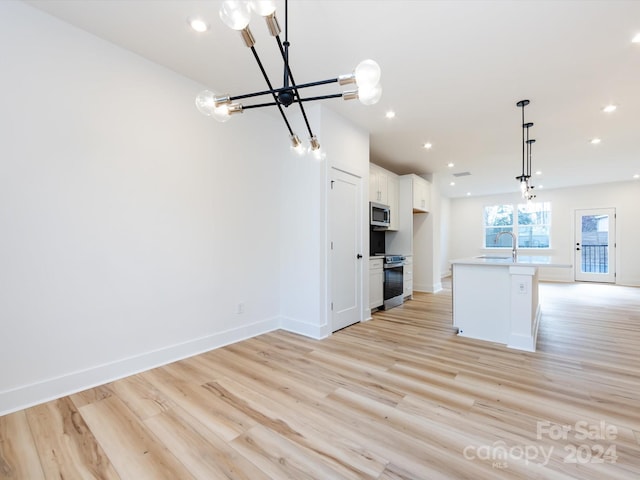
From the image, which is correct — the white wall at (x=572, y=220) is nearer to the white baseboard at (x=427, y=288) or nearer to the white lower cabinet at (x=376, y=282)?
the white baseboard at (x=427, y=288)

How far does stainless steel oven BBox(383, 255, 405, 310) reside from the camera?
4.86 meters

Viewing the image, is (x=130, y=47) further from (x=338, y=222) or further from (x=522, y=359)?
(x=522, y=359)

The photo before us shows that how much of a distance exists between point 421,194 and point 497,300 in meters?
3.46

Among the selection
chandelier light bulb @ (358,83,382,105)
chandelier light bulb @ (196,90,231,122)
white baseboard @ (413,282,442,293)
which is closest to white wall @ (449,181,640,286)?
white baseboard @ (413,282,442,293)

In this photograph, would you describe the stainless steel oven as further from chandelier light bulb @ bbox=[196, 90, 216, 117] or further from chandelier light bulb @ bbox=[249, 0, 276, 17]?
chandelier light bulb @ bbox=[249, 0, 276, 17]

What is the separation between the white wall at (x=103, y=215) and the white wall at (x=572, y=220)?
8.87 m

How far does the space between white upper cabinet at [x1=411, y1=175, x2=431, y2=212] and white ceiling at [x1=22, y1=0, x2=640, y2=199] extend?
1.77 m

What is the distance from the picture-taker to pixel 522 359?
111 inches

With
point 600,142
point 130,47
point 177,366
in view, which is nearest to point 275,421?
point 177,366

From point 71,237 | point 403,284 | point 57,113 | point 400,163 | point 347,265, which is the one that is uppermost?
point 400,163

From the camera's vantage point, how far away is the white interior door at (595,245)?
25.4 ft

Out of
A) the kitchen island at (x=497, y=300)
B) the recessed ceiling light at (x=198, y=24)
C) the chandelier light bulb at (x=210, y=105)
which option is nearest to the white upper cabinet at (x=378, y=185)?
the kitchen island at (x=497, y=300)

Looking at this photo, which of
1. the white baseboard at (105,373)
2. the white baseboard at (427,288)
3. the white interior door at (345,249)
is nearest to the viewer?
the white baseboard at (105,373)

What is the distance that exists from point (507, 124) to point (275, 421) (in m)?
4.60
